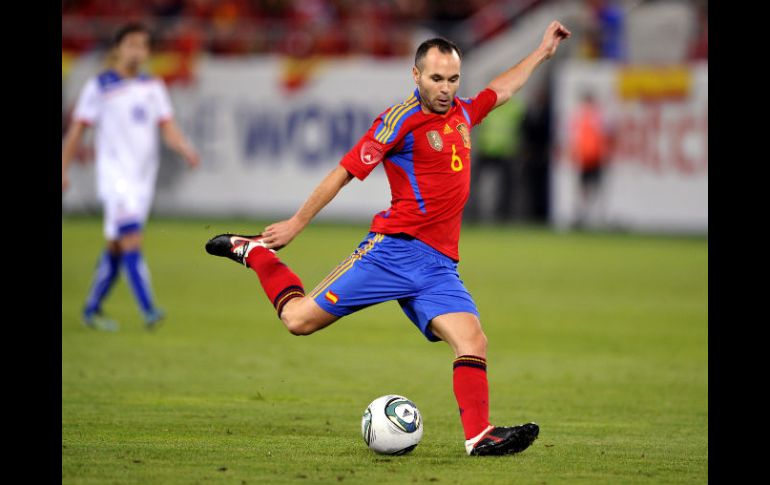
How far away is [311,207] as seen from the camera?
22.7 feet

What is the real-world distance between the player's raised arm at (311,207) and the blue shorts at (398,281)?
363 mm

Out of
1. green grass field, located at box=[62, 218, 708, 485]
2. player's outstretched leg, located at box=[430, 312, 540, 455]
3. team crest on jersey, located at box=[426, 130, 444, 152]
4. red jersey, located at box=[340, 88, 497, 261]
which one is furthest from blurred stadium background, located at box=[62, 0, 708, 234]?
player's outstretched leg, located at box=[430, 312, 540, 455]

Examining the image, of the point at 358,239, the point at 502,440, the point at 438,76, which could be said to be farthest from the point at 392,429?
the point at 358,239

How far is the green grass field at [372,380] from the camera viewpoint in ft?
21.4

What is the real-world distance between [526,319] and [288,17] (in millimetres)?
14367

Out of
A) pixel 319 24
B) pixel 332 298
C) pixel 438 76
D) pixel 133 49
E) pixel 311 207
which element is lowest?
pixel 332 298

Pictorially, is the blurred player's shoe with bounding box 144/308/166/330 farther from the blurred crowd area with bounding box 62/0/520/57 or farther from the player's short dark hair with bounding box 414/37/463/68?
the blurred crowd area with bounding box 62/0/520/57

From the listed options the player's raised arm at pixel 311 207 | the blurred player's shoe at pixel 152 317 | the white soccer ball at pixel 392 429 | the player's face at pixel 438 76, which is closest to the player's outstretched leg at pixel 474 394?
the white soccer ball at pixel 392 429

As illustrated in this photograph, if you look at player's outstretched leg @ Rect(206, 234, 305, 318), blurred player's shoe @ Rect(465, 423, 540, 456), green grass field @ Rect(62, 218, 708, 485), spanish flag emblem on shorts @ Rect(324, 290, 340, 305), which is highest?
player's outstretched leg @ Rect(206, 234, 305, 318)

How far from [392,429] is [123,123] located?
241 inches

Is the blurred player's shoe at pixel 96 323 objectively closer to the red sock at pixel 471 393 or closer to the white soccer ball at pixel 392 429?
the white soccer ball at pixel 392 429

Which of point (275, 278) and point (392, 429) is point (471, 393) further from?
point (275, 278)

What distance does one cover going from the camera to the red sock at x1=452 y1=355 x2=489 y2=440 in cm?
676

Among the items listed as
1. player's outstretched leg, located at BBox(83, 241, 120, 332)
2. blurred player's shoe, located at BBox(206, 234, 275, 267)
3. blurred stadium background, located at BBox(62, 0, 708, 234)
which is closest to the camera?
blurred player's shoe, located at BBox(206, 234, 275, 267)
